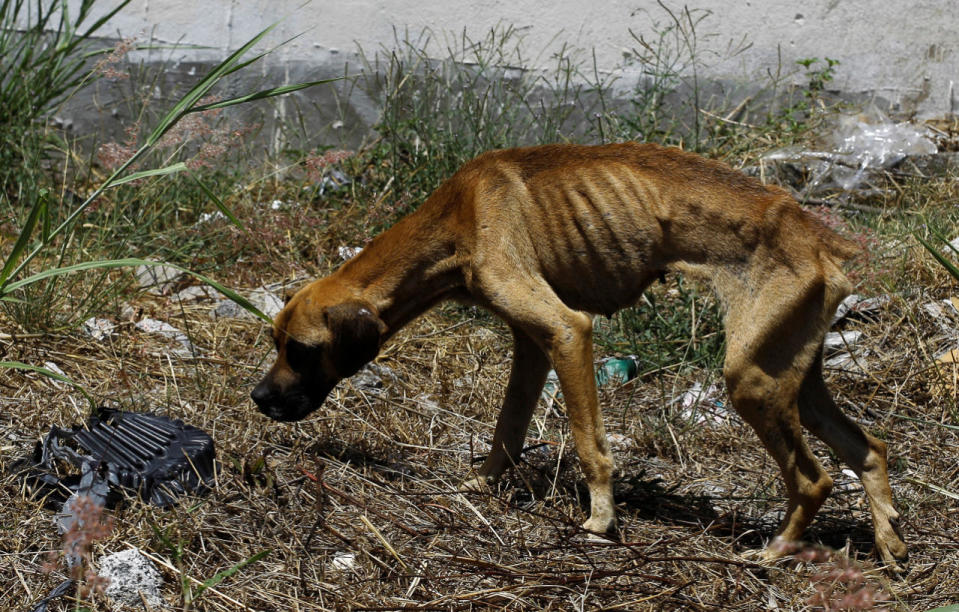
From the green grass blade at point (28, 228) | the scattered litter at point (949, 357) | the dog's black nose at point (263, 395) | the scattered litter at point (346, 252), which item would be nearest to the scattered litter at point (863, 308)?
the scattered litter at point (949, 357)

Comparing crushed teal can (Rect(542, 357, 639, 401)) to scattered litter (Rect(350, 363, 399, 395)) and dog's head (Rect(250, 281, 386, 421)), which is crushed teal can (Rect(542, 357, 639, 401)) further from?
dog's head (Rect(250, 281, 386, 421))

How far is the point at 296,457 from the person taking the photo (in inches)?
172

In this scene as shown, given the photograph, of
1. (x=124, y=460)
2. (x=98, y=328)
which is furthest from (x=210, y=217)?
(x=124, y=460)

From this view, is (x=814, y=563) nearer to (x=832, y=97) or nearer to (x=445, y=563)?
(x=445, y=563)

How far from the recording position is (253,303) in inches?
239

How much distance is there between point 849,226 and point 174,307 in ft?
14.1

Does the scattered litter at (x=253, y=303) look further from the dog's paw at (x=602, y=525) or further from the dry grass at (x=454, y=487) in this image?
the dog's paw at (x=602, y=525)

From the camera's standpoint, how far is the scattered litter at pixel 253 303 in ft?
19.5

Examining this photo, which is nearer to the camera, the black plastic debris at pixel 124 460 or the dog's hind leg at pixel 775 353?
the dog's hind leg at pixel 775 353

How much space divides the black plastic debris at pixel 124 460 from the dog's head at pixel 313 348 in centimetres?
35

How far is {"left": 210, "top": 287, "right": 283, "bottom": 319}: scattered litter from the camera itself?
5.95 metres

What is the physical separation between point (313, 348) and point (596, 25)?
4634 mm

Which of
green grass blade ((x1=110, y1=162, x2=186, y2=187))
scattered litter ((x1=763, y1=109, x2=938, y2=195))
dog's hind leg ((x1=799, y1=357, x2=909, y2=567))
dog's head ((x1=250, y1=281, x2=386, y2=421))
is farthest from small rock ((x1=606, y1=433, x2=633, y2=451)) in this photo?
scattered litter ((x1=763, y1=109, x2=938, y2=195))

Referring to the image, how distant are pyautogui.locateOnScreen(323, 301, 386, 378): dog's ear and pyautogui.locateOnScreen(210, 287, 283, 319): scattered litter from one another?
1.92 m
